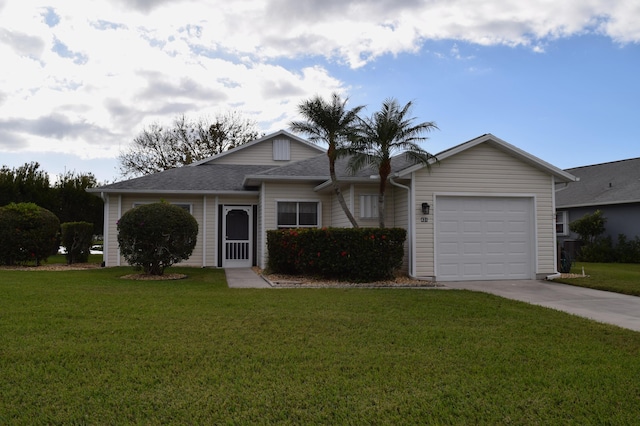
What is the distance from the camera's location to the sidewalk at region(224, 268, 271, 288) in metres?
11.3

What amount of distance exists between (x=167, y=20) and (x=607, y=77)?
12.0 metres

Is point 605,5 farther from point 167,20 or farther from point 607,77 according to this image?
point 167,20

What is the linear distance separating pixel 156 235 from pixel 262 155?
30.5 feet

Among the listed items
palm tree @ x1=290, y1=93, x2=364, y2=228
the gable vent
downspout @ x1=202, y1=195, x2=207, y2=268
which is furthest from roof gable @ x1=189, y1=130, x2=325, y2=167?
palm tree @ x1=290, y1=93, x2=364, y2=228

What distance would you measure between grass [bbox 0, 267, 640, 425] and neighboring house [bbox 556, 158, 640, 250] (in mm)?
16354

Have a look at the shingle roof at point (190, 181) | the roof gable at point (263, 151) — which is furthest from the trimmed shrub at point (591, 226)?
the shingle roof at point (190, 181)

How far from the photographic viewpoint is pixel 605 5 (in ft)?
39.7

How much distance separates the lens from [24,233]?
15.8 meters

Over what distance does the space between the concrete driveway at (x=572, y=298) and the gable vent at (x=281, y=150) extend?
35.0ft

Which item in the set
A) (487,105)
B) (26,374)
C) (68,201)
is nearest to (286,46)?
(487,105)

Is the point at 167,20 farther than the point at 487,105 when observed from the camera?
No

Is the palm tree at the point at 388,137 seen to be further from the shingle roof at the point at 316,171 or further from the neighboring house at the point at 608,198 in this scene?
the neighboring house at the point at 608,198

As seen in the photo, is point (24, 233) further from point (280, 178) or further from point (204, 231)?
point (280, 178)

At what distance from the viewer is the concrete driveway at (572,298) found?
25.8 ft
